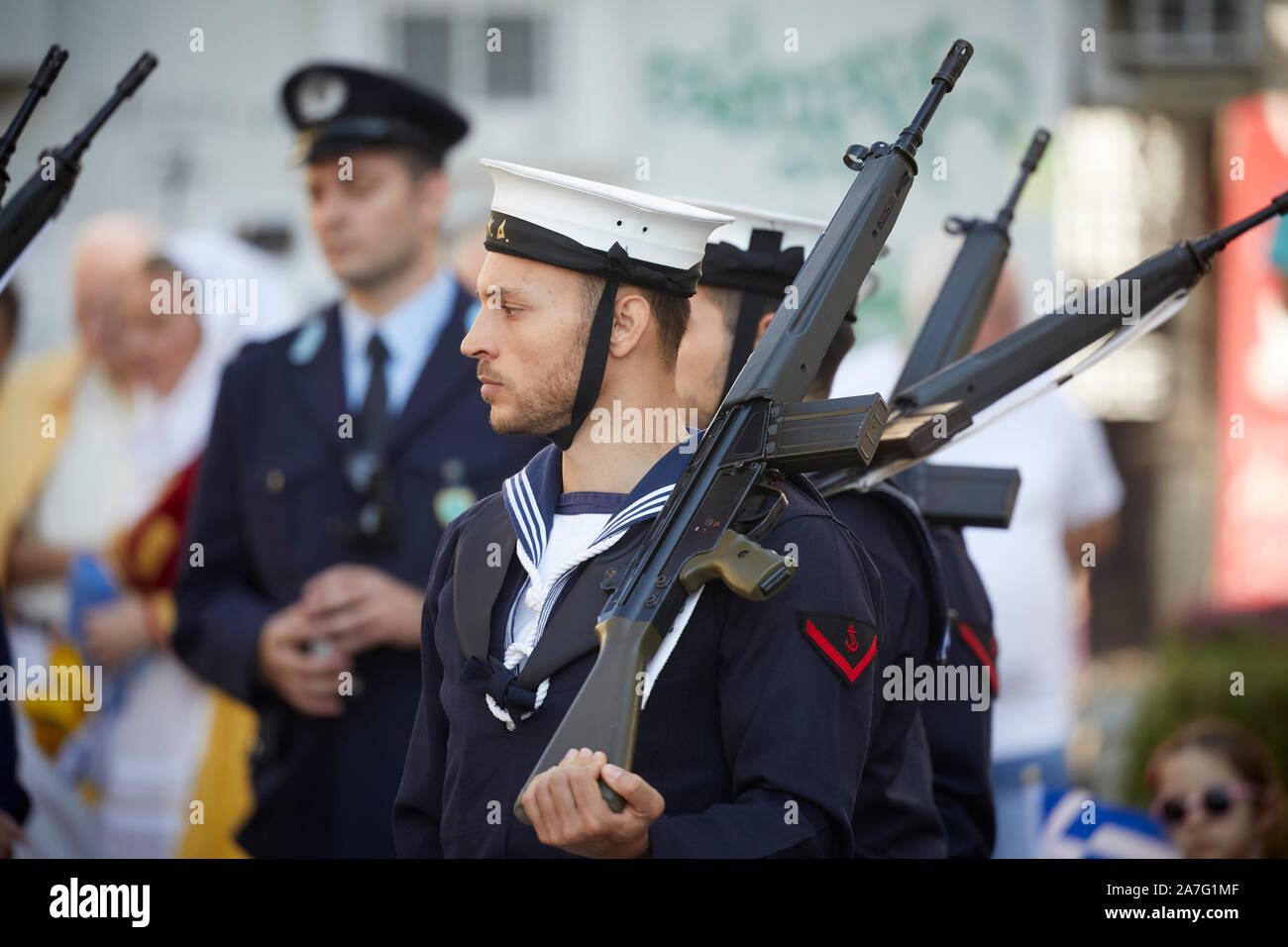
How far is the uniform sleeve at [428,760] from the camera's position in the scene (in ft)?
7.58

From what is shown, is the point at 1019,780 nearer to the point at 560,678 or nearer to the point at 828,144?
the point at 560,678

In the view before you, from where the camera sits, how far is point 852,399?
82.6 inches

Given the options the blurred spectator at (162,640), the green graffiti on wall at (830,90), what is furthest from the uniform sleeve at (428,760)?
the green graffiti on wall at (830,90)

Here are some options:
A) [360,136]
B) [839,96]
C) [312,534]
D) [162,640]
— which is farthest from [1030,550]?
[162,640]

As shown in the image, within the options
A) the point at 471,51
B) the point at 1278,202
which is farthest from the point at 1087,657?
the point at 1278,202

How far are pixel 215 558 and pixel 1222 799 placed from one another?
254cm

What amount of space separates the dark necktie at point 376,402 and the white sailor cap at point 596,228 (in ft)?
5.79

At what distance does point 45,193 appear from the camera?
2725 millimetres

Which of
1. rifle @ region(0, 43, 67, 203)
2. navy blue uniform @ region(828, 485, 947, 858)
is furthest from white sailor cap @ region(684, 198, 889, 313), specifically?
rifle @ region(0, 43, 67, 203)

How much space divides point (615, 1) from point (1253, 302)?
341cm

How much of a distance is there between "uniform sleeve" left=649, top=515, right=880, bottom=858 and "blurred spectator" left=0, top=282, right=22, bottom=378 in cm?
503

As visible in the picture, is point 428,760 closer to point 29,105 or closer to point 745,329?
point 745,329

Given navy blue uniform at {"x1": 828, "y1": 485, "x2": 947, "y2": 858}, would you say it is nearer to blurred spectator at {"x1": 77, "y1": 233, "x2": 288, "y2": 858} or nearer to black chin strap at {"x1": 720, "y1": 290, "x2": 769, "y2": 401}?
black chin strap at {"x1": 720, "y1": 290, "x2": 769, "y2": 401}

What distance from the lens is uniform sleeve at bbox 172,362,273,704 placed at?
13.3ft
